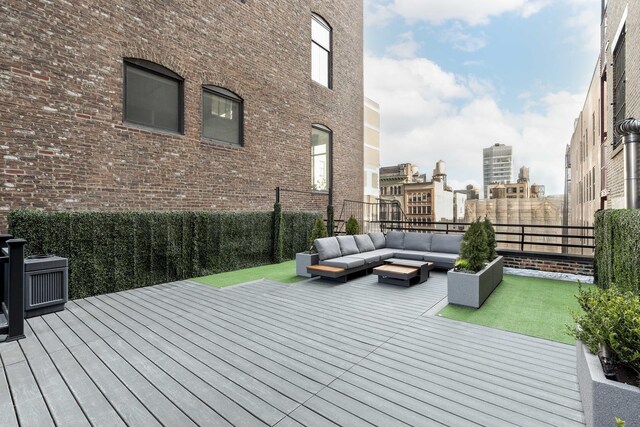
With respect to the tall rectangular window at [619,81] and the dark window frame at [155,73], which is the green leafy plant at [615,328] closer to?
the tall rectangular window at [619,81]

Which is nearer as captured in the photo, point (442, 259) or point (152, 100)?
point (152, 100)

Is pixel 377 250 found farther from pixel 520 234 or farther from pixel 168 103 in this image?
pixel 168 103

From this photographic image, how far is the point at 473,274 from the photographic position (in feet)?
16.5

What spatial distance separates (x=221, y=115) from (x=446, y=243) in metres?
7.24

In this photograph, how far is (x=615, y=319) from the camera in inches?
84.2

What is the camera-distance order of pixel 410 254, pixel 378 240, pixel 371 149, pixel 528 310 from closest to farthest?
pixel 528 310, pixel 410 254, pixel 378 240, pixel 371 149

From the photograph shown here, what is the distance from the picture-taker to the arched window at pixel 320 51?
40.7 feet

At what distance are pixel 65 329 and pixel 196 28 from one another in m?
7.49

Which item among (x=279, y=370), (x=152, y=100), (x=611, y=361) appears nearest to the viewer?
(x=611, y=361)

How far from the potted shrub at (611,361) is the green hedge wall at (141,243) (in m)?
7.05

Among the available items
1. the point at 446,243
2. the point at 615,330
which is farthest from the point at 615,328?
the point at 446,243

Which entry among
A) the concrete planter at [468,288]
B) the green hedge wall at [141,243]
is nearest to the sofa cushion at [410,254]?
the concrete planter at [468,288]

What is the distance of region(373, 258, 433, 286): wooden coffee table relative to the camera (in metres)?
6.18

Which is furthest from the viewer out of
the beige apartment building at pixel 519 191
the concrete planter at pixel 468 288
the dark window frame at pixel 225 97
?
the beige apartment building at pixel 519 191
